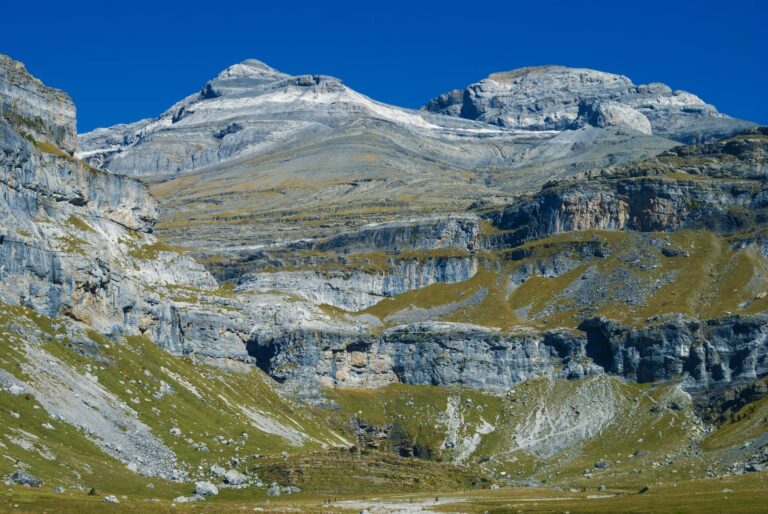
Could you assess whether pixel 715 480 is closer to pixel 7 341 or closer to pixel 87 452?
pixel 87 452

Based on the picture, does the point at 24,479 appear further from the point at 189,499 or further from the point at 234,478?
the point at 234,478

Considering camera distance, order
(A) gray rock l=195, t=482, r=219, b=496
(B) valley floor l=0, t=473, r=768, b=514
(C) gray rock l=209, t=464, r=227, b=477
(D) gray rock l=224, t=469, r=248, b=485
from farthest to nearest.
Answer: (C) gray rock l=209, t=464, r=227, b=477 → (D) gray rock l=224, t=469, r=248, b=485 → (A) gray rock l=195, t=482, r=219, b=496 → (B) valley floor l=0, t=473, r=768, b=514

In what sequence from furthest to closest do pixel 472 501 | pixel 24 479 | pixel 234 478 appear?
1. pixel 234 478
2. pixel 472 501
3. pixel 24 479

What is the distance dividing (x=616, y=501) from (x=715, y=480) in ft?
111

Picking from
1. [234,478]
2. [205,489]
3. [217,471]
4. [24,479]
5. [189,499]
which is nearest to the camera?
[24,479]

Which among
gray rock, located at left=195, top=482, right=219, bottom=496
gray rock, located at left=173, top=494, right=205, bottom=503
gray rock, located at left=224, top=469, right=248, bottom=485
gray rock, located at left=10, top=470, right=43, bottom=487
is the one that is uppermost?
gray rock, located at left=10, top=470, right=43, bottom=487

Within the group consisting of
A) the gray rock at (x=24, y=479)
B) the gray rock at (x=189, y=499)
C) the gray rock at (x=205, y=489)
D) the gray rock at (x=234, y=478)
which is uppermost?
the gray rock at (x=24, y=479)

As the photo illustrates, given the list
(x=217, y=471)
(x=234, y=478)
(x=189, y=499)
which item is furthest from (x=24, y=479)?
(x=217, y=471)

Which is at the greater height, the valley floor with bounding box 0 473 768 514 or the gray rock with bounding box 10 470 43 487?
the gray rock with bounding box 10 470 43 487

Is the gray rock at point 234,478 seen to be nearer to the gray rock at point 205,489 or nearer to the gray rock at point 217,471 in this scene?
the gray rock at point 217,471

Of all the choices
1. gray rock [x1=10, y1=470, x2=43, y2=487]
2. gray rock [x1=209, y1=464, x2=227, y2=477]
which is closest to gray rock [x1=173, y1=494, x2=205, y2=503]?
gray rock [x1=209, y1=464, x2=227, y2=477]

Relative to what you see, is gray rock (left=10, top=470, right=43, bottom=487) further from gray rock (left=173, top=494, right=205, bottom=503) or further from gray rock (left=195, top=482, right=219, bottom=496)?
gray rock (left=195, top=482, right=219, bottom=496)

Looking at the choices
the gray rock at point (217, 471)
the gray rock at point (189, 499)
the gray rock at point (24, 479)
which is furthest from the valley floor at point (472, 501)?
the gray rock at point (217, 471)

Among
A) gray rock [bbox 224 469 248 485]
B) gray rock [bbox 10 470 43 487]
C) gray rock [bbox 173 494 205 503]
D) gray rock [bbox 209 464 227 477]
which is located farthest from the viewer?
gray rock [bbox 209 464 227 477]
